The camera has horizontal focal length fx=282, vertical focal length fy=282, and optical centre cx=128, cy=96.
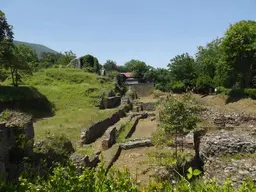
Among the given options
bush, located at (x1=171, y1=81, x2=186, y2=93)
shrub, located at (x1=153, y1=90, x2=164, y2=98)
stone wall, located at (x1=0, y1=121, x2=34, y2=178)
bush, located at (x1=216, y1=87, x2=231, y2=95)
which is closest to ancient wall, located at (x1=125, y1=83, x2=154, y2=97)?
shrub, located at (x1=153, y1=90, x2=164, y2=98)

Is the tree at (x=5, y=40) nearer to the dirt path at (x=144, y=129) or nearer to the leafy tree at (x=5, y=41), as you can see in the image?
the leafy tree at (x=5, y=41)

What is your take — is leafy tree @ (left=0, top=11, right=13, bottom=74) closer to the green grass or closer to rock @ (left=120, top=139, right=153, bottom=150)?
the green grass

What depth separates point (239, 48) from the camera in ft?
92.7

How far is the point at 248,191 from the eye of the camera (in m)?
3.30

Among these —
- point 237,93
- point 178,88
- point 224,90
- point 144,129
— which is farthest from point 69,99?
point 178,88

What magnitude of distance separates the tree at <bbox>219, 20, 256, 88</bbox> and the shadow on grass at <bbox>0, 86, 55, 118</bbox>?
18.3 metres

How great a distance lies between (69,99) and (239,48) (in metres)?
17.9

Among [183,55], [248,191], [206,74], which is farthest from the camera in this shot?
[183,55]

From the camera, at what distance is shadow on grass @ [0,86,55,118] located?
23750 mm

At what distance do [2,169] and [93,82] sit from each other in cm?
3008

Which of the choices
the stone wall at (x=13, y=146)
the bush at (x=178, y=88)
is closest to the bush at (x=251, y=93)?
the bush at (x=178, y=88)

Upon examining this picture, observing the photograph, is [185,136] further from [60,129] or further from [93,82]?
[93,82]

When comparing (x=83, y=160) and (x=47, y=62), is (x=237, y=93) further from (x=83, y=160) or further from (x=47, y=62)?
(x=47, y=62)

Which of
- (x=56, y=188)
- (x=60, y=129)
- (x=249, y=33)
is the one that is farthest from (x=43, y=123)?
(x=249, y=33)
